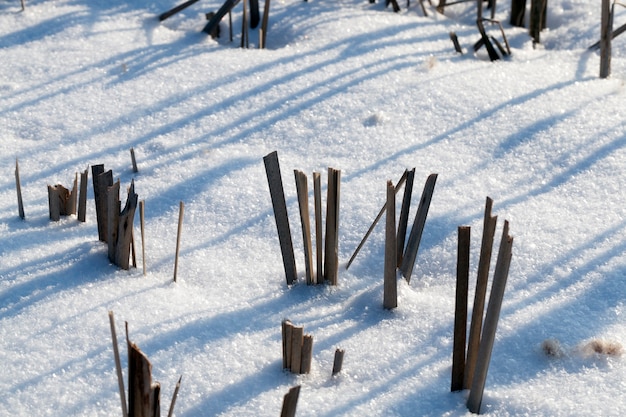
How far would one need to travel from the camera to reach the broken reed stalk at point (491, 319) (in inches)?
50.6

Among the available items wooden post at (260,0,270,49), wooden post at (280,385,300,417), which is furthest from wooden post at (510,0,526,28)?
wooden post at (280,385,300,417)

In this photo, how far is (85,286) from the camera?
1.72 metres

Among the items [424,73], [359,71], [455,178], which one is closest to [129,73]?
[359,71]

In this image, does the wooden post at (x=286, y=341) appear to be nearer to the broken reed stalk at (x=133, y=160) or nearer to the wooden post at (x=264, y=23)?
the broken reed stalk at (x=133, y=160)

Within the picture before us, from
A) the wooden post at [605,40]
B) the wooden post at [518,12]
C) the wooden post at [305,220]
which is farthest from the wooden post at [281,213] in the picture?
the wooden post at [518,12]

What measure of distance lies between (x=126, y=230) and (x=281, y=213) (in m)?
0.35

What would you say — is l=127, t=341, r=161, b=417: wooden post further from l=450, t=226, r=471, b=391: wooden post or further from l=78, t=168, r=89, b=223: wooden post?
l=78, t=168, r=89, b=223: wooden post

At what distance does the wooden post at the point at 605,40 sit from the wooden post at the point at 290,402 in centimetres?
192

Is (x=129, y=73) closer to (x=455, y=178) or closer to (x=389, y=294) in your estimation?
(x=455, y=178)

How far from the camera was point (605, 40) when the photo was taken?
261 cm

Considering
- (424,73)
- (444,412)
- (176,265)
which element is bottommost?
(444,412)

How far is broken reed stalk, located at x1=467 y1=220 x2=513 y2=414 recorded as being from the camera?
50.6 inches

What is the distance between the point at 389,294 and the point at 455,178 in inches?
24.0

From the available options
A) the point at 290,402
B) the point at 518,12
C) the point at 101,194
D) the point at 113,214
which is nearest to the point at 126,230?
the point at 113,214
